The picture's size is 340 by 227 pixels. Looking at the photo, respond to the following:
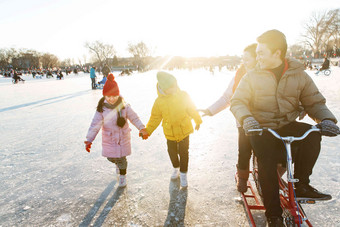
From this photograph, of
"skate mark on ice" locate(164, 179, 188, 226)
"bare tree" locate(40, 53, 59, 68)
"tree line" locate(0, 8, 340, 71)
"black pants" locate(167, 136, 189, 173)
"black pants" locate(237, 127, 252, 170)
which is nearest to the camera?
"skate mark on ice" locate(164, 179, 188, 226)

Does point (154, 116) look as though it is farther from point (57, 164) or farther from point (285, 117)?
point (57, 164)

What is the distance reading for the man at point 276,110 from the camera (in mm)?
1711

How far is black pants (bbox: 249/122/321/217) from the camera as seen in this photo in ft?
5.55

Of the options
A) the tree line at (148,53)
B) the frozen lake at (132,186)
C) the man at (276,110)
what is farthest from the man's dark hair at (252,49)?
the tree line at (148,53)

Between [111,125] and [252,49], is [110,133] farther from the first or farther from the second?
[252,49]

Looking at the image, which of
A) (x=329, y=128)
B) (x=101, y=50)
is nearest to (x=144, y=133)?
(x=329, y=128)

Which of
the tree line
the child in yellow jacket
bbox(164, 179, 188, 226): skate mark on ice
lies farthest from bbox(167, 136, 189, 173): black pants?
the tree line

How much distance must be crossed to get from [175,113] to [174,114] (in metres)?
0.02

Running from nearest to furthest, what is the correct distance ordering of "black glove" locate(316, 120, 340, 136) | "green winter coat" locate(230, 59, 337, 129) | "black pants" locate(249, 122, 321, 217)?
"black glove" locate(316, 120, 340, 136), "black pants" locate(249, 122, 321, 217), "green winter coat" locate(230, 59, 337, 129)

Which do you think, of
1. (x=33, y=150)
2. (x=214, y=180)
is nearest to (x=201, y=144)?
(x=214, y=180)

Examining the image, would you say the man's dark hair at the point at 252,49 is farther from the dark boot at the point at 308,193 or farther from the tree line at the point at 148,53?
the tree line at the point at 148,53

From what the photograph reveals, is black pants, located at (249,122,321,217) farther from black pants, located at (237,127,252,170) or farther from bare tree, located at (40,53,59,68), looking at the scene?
bare tree, located at (40,53,59,68)

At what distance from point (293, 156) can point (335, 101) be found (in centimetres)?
719

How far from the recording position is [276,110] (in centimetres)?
186
